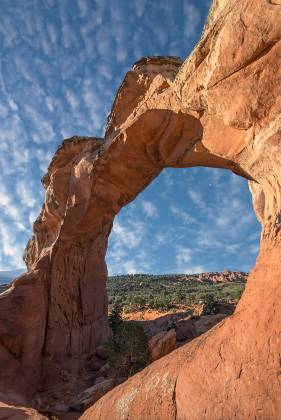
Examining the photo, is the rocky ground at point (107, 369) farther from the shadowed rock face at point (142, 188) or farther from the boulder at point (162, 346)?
the shadowed rock face at point (142, 188)

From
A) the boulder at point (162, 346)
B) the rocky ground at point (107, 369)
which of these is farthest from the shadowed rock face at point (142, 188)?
the boulder at point (162, 346)

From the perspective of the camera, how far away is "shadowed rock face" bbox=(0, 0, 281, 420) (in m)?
4.03

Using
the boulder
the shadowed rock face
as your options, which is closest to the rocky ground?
the boulder

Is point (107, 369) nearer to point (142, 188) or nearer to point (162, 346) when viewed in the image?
point (162, 346)

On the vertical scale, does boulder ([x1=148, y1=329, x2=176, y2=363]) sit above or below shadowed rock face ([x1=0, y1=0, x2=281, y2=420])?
below

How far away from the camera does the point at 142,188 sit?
14.3 m

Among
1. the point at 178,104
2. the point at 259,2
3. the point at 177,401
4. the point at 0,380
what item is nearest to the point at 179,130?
the point at 178,104

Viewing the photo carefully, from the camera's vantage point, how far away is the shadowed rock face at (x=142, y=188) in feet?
13.2

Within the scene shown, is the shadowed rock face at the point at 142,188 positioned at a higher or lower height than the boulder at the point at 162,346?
higher

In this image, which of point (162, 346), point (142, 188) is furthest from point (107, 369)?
point (142, 188)

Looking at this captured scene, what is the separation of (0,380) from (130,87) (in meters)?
11.8

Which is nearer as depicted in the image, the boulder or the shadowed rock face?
the shadowed rock face

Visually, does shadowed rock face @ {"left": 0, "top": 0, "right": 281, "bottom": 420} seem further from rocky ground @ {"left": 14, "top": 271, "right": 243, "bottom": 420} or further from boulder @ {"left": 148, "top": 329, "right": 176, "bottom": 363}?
boulder @ {"left": 148, "top": 329, "right": 176, "bottom": 363}

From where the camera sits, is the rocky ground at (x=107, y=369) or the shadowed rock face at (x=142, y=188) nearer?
the shadowed rock face at (x=142, y=188)
